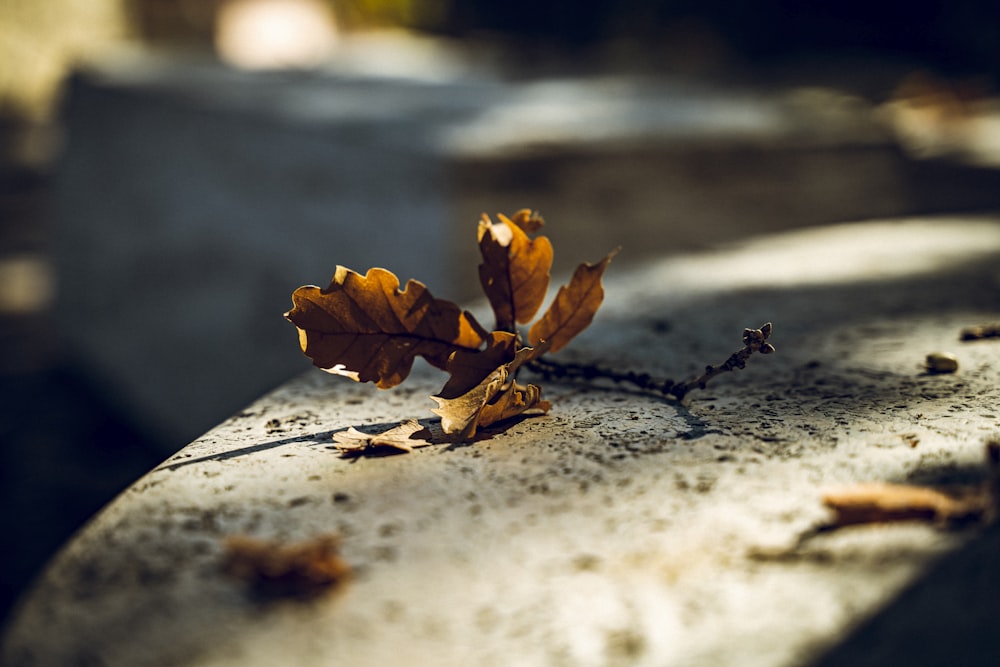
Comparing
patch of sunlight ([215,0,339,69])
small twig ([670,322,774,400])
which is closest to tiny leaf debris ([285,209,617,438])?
small twig ([670,322,774,400])

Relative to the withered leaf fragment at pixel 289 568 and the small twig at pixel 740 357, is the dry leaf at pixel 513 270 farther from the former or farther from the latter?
the withered leaf fragment at pixel 289 568

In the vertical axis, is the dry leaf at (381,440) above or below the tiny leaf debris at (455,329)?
below

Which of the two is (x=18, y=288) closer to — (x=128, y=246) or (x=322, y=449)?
(x=128, y=246)

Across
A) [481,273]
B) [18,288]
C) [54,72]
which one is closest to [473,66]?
[18,288]

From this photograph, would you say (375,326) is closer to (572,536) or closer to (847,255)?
(572,536)

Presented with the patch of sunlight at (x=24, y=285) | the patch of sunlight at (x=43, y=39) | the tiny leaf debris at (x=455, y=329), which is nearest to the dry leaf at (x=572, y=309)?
the tiny leaf debris at (x=455, y=329)
